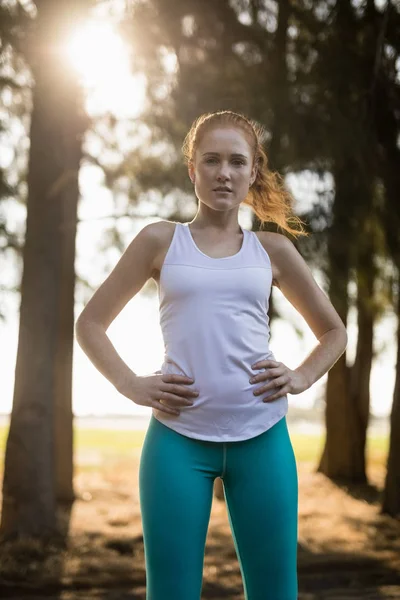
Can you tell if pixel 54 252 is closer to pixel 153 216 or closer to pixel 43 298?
pixel 43 298

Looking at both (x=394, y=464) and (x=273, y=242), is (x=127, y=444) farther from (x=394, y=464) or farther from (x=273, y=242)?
(x=273, y=242)

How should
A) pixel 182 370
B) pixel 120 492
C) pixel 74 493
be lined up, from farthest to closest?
pixel 120 492 < pixel 74 493 < pixel 182 370

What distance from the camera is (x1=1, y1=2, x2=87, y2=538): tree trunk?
7234 mm

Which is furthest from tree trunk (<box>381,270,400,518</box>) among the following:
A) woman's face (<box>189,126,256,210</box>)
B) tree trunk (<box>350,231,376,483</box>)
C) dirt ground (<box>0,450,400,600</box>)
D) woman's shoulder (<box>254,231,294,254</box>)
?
woman's face (<box>189,126,256,210</box>)

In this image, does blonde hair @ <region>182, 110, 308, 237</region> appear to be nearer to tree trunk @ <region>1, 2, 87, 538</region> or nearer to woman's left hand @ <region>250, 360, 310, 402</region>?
woman's left hand @ <region>250, 360, 310, 402</region>

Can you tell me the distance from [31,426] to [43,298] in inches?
46.0

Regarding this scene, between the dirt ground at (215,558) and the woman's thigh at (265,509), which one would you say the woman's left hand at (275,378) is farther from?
the dirt ground at (215,558)

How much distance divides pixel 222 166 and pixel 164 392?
0.65m

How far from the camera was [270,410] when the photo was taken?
86.4 inches

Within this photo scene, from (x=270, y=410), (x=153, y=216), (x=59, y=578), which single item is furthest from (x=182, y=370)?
(x=153, y=216)

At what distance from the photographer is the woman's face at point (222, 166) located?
225 cm

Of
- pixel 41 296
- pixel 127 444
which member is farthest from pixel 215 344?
pixel 127 444

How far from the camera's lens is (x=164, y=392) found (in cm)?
214

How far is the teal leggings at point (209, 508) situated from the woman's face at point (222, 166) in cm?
64
